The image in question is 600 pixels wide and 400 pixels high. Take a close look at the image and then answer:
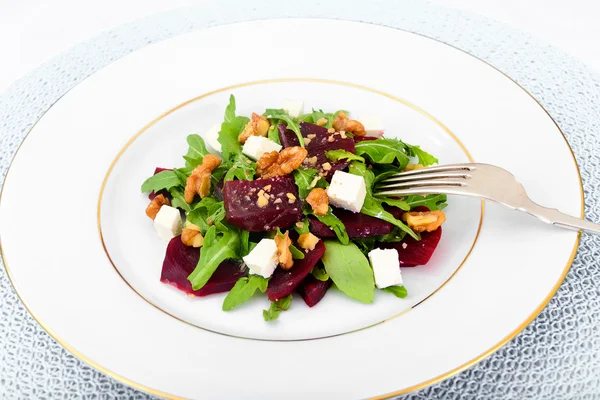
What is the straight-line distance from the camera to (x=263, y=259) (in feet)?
8.29

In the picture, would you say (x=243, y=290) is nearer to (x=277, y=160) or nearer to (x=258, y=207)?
(x=258, y=207)

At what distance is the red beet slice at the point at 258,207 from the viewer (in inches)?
104

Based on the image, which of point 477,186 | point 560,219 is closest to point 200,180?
point 477,186

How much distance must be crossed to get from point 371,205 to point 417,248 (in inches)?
11.5

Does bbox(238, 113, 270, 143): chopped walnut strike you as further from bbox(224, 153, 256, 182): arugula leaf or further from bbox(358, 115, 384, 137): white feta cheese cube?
bbox(358, 115, 384, 137): white feta cheese cube

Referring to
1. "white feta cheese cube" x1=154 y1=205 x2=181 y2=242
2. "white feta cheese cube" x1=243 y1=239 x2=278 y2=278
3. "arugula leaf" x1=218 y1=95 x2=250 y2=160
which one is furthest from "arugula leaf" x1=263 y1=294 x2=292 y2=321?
"arugula leaf" x1=218 y1=95 x2=250 y2=160

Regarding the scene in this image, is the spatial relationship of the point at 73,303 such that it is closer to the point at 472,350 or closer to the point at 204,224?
the point at 204,224

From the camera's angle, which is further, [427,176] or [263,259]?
[427,176]

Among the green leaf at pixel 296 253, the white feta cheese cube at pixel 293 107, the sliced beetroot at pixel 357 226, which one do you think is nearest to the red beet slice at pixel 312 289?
the green leaf at pixel 296 253

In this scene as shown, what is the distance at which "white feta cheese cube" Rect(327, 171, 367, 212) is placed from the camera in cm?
267

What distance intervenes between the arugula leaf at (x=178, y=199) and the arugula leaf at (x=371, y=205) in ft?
2.78

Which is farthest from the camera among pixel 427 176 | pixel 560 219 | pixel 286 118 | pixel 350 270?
pixel 286 118

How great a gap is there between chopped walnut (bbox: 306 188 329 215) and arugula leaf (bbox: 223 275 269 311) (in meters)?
0.40

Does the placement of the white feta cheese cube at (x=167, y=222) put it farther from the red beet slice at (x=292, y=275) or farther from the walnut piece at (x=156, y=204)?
the red beet slice at (x=292, y=275)
